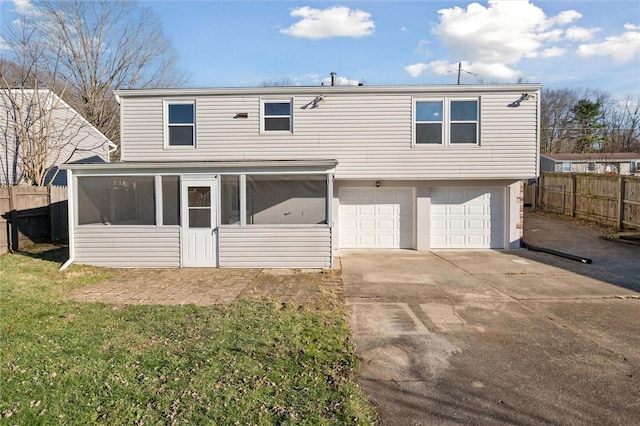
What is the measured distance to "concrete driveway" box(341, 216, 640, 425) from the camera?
136 inches

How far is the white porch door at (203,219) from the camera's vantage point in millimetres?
9992

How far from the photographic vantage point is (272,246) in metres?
9.92

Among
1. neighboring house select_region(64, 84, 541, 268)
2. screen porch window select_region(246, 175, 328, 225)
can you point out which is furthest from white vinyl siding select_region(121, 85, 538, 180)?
screen porch window select_region(246, 175, 328, 225)

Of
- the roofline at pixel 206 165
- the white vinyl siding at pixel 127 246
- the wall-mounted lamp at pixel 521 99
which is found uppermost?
the wall-mounted lamp at pixel 521 99

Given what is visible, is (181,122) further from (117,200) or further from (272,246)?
(272,246)

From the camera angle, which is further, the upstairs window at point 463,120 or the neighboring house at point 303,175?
the upstairs window at point 463,120

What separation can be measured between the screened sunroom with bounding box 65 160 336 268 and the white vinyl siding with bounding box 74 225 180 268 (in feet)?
0.08

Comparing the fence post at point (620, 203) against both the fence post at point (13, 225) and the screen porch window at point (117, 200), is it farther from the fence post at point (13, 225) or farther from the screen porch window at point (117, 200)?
the fence post at point (13, 225)

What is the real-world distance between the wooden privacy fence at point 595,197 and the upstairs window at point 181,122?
1503cm

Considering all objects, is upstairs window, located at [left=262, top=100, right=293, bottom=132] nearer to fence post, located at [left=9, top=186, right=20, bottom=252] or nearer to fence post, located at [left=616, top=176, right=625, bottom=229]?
fence post, located at [left=9, top=186, right=20, bottom=252]

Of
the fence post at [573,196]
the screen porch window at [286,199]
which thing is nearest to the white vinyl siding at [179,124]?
the screen porch window at [286,199]

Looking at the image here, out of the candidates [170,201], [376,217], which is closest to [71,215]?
[170,201]

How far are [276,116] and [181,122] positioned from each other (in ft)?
9.54

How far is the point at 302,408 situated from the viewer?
10.8 ft
